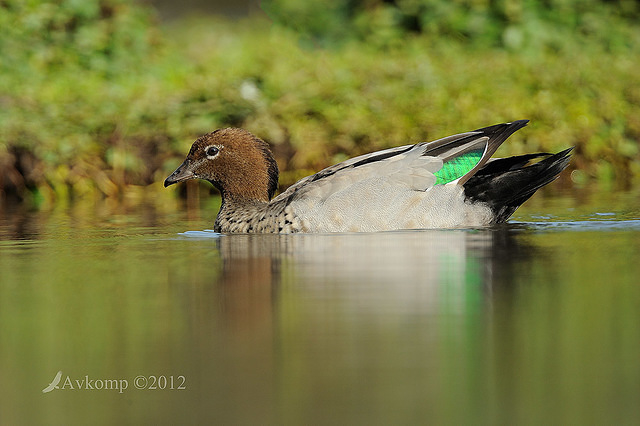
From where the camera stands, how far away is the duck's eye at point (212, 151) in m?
8.38

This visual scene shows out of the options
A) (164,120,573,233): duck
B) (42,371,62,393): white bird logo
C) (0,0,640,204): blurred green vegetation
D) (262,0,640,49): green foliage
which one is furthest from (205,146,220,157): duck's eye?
(262,0,640,49): green foliage

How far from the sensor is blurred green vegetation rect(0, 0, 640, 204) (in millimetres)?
12000

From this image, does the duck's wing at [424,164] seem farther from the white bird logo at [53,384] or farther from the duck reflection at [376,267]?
the white bird logo at [53,384]

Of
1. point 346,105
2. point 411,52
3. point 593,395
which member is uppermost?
point 411,52

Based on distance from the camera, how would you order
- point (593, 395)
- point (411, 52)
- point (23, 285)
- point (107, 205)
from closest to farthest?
1. point (593, 395)
2. point (23, 285)
3. point (107, 205)
4. point (411, 52)

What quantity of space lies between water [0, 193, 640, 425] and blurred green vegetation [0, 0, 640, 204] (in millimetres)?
5118

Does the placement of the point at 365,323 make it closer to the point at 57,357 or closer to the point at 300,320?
the point at 300,320

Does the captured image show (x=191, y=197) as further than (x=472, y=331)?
Yes

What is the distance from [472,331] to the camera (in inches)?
159

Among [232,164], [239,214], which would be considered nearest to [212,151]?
[232,164]

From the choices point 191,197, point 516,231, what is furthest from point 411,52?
point 516,231

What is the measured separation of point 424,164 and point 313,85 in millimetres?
5716

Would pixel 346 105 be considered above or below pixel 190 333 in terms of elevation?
above

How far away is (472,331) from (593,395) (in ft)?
2.81
